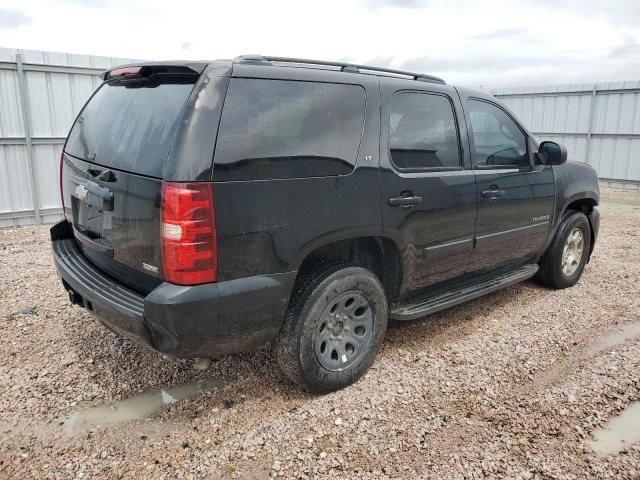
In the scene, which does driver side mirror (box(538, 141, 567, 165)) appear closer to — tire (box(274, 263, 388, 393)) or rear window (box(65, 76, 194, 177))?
tire (box(274, 263, 388, 393))

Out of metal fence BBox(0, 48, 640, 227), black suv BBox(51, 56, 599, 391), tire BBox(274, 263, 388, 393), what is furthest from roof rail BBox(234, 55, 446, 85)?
metal fence BBox(0, 48, 640, 227)

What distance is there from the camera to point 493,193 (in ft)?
12.9

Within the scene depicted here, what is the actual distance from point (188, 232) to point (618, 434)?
2572 mm

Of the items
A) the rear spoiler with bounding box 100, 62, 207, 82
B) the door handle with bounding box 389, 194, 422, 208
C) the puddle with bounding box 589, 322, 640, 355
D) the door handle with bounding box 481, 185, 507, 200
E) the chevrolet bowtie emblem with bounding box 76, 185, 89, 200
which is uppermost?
the rear spoiler with bounding box 100, 62, 207, 82

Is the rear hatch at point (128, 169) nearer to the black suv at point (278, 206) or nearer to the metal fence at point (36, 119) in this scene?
the black suv at point (278, 206)

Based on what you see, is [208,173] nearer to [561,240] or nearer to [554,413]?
[554,413]

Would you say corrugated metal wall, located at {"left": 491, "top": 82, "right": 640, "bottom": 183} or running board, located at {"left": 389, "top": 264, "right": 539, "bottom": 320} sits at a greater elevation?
corrugated metal wall, located at {"left": 491, "top": 82, "right": 640, "bottom": 183}

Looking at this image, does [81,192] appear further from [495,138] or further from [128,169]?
[495,138]

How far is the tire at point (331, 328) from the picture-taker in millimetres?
2928

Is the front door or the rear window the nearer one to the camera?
the rear window

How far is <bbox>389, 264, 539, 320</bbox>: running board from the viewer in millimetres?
3527

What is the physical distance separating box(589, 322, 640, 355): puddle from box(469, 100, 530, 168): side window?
1.54 m

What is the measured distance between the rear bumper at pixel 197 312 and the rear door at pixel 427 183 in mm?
949

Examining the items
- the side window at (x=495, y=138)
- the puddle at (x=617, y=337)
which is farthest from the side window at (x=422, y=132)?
the puddle at (x=617, y=337)
